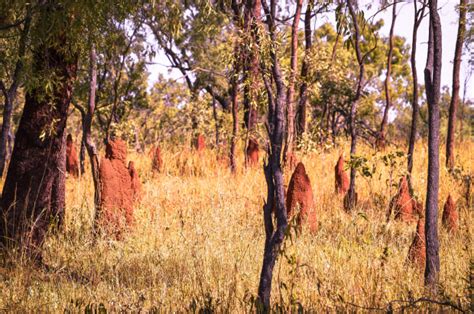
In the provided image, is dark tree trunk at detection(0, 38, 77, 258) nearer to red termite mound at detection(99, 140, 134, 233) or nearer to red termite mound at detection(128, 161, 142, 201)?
red termite mound at detection(99, 140, 134, 233)

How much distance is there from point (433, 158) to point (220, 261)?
7.07 feet

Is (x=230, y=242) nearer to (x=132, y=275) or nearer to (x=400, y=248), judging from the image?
(x=132, y=275)

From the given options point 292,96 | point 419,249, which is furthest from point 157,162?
point 419,249

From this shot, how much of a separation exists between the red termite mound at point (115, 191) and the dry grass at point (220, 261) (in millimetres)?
245

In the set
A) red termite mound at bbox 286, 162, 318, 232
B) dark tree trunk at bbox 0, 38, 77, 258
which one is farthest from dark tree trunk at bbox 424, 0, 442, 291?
dark tree trunk at bbox 0, 38, 77, 258

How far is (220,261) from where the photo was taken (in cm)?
567

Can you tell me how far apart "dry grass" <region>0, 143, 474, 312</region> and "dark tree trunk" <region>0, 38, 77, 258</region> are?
16.8 inches

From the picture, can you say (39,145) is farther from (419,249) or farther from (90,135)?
(419,249)

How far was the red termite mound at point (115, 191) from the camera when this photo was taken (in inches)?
281

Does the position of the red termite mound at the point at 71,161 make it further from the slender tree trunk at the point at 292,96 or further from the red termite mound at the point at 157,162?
the slender tree trunk at the point at 292,96

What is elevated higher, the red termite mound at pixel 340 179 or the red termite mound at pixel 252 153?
the red termite mound at pixel 252 153

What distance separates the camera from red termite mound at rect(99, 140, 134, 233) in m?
7.13

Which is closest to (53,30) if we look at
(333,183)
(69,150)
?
(333,183)

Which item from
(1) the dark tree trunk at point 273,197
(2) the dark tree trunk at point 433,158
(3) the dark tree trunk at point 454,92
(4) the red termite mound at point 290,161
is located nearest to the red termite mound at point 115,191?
(1) the dark tree trunk at point 273,197
